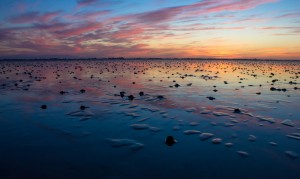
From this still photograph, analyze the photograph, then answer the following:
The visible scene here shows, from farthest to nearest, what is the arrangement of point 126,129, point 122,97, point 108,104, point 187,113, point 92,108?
point 122,97, point 108,104, point 92,108, point 187,113, point 126,129

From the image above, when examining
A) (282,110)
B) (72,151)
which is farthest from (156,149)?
(282,110)

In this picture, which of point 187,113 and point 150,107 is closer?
point 187,113

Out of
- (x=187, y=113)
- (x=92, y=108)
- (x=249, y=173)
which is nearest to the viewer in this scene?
(x=249, y=173)

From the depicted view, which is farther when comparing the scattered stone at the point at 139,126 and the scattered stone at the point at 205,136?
the scattered stone at the point at 139,126

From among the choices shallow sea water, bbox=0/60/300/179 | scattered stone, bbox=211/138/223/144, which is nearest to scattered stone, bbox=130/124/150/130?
shallow sea water, bbox=0/60/300/179

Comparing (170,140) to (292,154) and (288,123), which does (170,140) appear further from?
(288,123)

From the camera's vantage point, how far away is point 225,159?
24.9 feet

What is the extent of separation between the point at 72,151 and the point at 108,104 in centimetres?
758

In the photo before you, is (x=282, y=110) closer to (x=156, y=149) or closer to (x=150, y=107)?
(x=150, y=107)

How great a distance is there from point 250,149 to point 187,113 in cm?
508

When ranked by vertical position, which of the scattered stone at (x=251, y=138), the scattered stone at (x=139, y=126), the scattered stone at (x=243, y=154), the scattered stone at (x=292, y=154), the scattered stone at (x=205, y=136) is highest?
the scattered stone at (x=139, y=126)

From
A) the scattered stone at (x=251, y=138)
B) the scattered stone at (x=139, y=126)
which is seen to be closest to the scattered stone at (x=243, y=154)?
the scattered stone at (x=251, y=138)

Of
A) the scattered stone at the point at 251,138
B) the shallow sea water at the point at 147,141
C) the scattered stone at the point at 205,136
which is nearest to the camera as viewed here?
the shallow sea water at the point at 147,141

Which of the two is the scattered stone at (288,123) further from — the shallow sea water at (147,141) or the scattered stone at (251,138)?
the scattered stone at (251,138)
